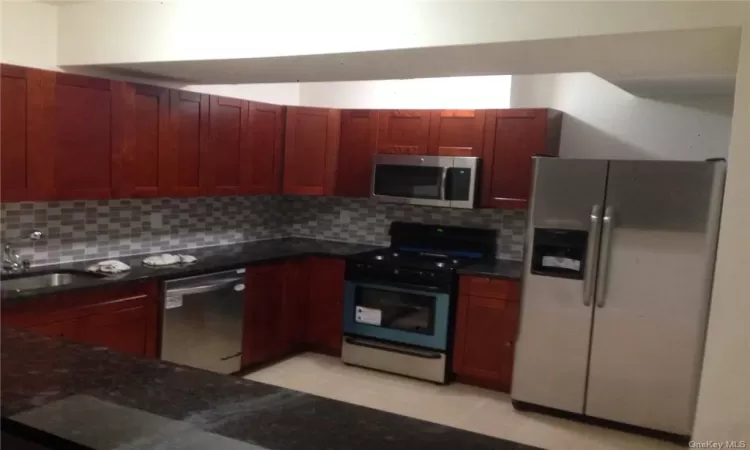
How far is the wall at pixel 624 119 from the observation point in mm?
4070

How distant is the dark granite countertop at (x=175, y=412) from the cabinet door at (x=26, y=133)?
5.62 ft

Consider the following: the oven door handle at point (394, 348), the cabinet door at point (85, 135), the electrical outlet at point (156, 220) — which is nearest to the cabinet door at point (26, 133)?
the cabinet door at point (85, 135)

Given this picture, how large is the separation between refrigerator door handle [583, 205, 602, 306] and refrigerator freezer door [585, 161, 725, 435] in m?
0.05

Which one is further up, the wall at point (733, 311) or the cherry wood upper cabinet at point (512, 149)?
the cherry wood upper cabinet at point (512, 149)

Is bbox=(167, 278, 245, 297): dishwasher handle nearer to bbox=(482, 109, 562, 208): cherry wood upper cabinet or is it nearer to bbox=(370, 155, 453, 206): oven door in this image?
bbox=(370, 155, 453, 206): oven door

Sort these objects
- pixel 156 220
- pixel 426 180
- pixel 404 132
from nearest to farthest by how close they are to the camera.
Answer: pixel 156 220 < pixel 426 180 < pixel 404 132

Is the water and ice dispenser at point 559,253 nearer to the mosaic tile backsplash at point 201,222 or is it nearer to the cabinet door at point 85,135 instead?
the mosaic tile backsplash at point 201,222

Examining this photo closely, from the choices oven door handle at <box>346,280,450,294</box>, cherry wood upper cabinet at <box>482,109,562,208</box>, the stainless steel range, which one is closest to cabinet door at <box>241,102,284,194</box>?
the stainless steel range

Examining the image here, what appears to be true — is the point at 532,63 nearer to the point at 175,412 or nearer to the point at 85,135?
the point at 175,412

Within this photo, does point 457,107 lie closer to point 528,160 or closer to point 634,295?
point 528,160

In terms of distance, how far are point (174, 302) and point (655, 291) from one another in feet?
9.34

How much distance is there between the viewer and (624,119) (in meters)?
4.32

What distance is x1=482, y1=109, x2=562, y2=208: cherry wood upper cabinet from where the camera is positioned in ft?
13.8


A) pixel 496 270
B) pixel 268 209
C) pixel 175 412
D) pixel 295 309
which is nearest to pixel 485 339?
pixel 496 270
